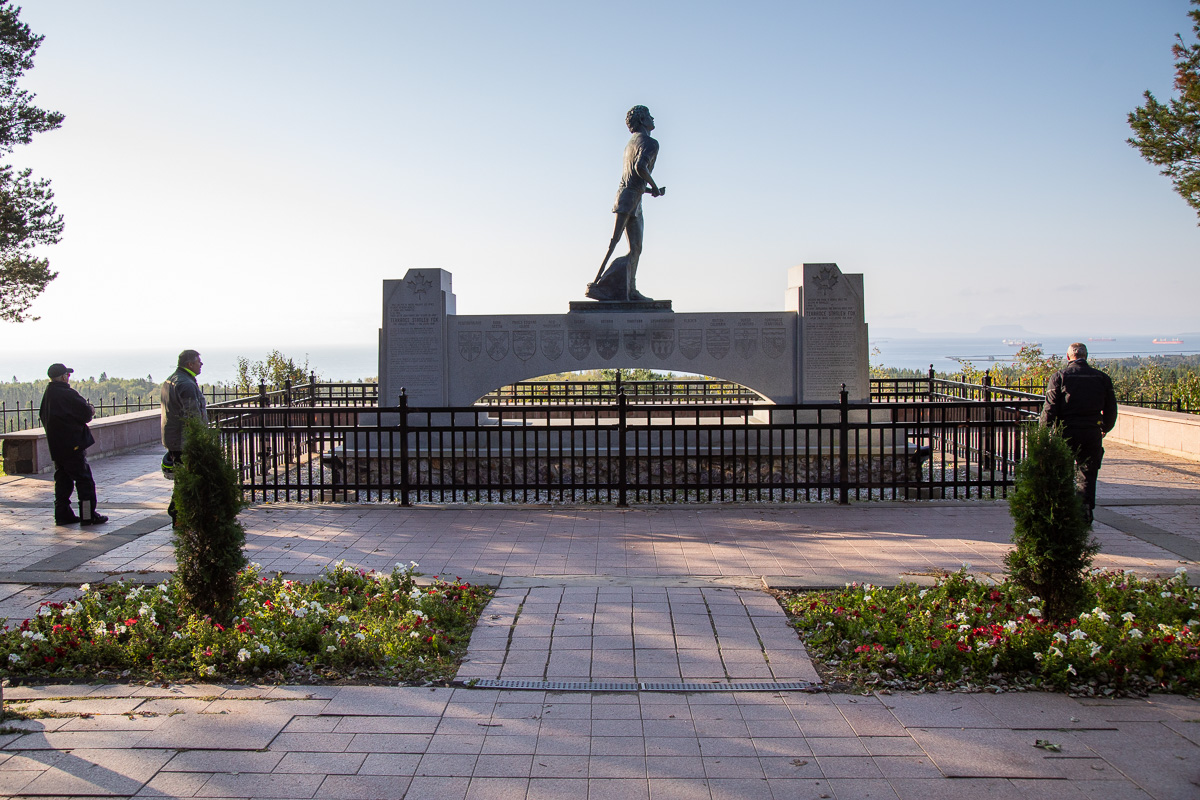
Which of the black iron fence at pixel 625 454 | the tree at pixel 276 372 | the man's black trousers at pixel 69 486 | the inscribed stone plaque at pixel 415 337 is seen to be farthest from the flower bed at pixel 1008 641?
the tree at pixel 276 372

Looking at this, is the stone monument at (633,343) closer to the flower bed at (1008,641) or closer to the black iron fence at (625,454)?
the black iron fence at (625,454)

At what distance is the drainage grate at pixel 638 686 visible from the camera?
4309mm

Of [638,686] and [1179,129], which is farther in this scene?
[1179,129]

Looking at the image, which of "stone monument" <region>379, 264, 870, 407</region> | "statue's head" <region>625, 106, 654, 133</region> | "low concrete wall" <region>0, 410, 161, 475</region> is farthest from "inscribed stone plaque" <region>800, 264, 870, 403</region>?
"low concrete wall" <region>0, 410, 161, 475</region>

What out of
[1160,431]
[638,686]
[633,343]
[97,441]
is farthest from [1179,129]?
[97,441]

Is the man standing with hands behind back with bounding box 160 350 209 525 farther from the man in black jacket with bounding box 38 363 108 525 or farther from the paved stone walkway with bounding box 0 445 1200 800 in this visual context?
the paved stone walkway with bounding box 0 445 1200 800

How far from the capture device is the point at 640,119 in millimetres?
13875

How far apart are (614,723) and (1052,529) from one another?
289 centimetres

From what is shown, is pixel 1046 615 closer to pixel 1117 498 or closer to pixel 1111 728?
pixel 1111 728

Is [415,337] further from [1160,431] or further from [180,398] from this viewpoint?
[1160,431]

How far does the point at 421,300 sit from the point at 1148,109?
13.1m

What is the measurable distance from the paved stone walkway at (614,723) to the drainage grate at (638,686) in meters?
0.01

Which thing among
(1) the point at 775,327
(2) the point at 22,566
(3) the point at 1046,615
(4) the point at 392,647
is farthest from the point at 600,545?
(1) the point at 775,327

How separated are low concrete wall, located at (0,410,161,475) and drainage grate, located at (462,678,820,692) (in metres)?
11.0
